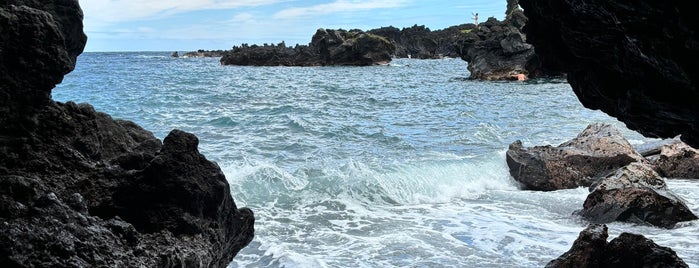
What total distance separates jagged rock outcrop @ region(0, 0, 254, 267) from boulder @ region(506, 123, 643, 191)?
728 centimetres

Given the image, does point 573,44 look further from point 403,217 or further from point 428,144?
point 428,144

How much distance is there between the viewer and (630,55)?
157 inches

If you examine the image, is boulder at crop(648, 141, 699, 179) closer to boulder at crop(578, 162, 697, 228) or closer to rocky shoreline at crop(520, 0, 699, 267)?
boulder at crop(578, 162, 697, 228)

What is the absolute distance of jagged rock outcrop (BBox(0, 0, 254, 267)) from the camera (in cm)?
287

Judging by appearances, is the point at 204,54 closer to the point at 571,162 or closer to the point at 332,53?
the point at 332,53

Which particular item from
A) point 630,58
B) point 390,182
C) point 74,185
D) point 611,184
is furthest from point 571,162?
point 74,185

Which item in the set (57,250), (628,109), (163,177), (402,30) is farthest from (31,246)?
(402,30)

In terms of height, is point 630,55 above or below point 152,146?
above

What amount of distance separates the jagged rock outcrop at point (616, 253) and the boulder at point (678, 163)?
22.0ft

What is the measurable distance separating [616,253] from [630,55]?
1.74m

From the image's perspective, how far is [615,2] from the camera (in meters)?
3.69

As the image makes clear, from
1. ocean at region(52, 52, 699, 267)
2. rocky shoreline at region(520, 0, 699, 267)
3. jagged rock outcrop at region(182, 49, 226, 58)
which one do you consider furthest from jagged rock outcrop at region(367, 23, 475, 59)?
rocky shoreline at region(520, 0, 699, 267)

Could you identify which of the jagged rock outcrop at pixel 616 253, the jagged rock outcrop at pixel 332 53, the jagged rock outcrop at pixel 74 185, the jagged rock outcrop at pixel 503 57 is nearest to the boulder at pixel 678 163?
the jagged rock outcrop at pixel 616 253

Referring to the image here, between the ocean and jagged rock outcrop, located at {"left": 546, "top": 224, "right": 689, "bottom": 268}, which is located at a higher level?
jagged rock outcrop, located at {"left": 546, "top": 224, "right": 689, "bottom": 268}
